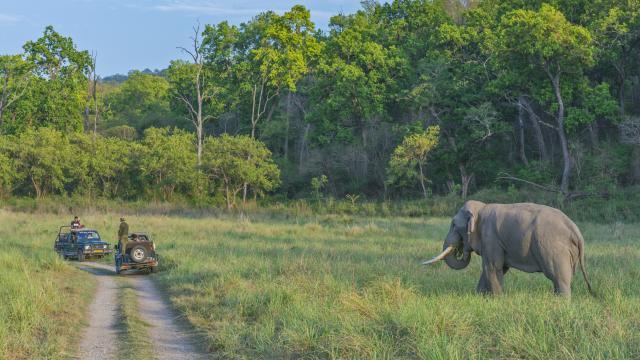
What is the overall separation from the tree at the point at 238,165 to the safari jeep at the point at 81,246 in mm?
28307

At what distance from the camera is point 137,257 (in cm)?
2072

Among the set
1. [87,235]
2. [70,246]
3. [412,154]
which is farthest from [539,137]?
[70,246]

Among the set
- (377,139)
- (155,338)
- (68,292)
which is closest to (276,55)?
(377,139)

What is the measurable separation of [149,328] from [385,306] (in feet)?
14.6

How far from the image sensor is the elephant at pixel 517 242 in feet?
39.4

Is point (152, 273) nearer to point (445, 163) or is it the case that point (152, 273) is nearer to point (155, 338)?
point (155, 338)

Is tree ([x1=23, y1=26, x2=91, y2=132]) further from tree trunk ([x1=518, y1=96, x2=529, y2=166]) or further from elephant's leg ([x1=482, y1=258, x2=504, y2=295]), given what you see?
elephant's leg ([x1=482, y1=258, x2=504, y2=295])

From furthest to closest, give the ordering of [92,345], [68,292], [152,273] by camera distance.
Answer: [152,273] < [68,292] < [92,345]

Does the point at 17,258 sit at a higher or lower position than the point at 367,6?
lower

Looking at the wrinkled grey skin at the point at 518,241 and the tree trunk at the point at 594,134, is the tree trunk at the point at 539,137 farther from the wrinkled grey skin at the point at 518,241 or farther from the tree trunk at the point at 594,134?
the wrinkled grey skin at the point at 518,241

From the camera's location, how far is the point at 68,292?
1572cm

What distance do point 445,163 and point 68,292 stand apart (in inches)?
1611

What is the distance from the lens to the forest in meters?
44.1

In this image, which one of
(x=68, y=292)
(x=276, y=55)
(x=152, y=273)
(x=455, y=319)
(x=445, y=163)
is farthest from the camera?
(x=276, y=55)
